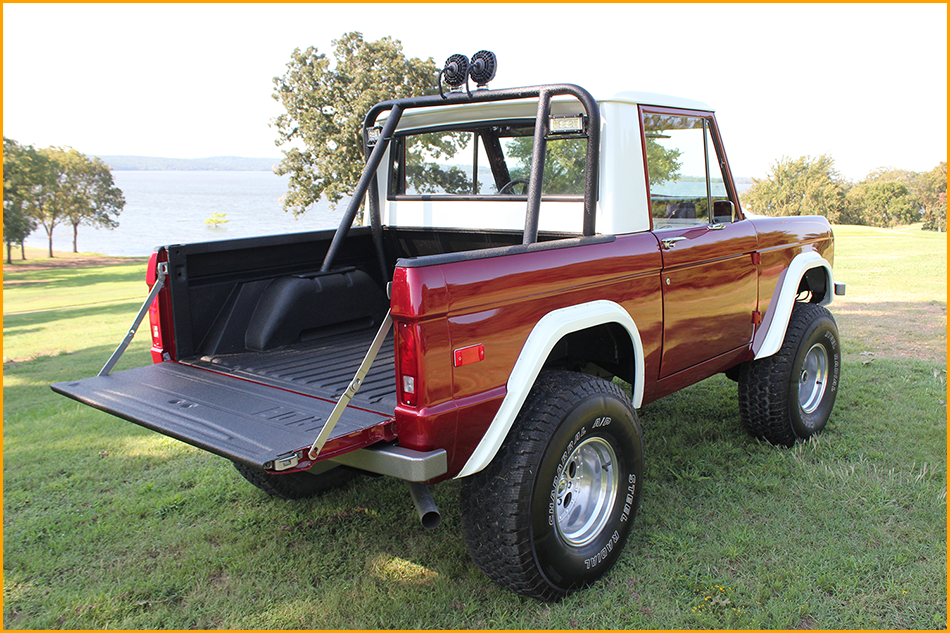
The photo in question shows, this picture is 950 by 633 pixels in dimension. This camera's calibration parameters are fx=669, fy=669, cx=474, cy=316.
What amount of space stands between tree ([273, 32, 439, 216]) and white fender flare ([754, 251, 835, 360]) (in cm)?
1675

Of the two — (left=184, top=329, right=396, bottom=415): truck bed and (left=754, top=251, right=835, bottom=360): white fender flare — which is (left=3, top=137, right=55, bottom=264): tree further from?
(left=754, top=251, right=835, bottom=360): white fender flare

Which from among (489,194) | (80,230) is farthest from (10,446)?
(80,230)

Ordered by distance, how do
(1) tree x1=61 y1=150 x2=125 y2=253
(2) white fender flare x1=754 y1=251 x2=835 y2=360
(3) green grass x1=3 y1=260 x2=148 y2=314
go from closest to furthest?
(2) white fender flare x1=754 y1=251 x2=835 y2=360 < (3) green grass x1=3 y1=260 x2=148 y2=314 < (1) tree x1=61 y1=150 x2=125 y2=253

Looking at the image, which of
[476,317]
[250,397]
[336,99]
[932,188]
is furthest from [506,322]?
[932,188]

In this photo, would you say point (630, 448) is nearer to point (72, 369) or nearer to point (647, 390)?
point (647, 390)

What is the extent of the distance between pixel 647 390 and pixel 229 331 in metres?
2.32

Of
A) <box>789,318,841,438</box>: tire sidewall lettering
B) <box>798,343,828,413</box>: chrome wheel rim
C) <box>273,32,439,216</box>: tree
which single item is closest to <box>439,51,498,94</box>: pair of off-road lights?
<box>789,318,841,438</box>: tire sidewall lettering

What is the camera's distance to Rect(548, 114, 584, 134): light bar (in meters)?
3.38

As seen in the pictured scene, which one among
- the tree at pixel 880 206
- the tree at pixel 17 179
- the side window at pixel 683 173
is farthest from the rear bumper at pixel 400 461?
the tree at pixel 880 206

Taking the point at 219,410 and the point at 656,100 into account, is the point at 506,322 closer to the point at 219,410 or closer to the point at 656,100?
the point at 219,410

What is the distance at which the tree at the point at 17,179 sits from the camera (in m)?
31.4

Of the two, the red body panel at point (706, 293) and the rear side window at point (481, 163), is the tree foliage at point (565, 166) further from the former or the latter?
the red body panel at point (706, 293)

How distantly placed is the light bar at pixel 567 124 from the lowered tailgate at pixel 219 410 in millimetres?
1748

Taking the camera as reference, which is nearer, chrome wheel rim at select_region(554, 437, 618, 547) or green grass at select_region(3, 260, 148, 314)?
chrome wheel rim at select_region(554, 437, 618, 547)
